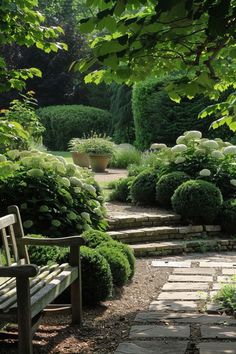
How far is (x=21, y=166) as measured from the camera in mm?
6938

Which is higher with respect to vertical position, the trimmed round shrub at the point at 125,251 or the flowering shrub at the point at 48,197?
the flowering shrub at the point at 48,197

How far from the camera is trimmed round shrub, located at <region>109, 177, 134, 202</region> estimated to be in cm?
1081

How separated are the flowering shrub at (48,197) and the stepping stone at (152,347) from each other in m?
2.58

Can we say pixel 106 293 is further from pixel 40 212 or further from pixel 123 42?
pixel 123 42

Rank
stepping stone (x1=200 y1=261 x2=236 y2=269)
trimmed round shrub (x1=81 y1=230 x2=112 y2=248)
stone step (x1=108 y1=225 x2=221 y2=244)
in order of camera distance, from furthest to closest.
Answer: stone step (x1=108 y1=225 x2=221 y2=244), stepping stone (x1=200 y1=261 x2=236 y2=269), trimmed round shrub (x1=81 y1=230 x2=112 y2=248)

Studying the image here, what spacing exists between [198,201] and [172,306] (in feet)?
12.6

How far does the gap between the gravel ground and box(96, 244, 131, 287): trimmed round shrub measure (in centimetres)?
16

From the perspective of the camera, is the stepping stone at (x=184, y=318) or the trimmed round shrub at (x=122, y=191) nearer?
the stepping stone at (x=184, y=318)

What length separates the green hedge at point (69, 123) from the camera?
2336 centimetres

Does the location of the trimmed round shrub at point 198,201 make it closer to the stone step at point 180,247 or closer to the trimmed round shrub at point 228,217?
the trimmed round shrub at point 228,217

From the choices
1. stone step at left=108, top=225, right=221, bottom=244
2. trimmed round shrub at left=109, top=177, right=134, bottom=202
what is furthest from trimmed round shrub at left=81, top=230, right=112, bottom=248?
trimmed round shrub at left=109, top=177, right=134, bottom=202

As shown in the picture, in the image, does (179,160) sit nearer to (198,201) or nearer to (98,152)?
(198,201)

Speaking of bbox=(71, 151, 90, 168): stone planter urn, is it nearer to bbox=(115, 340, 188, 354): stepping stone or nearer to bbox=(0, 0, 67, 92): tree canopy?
bbox=(0, 0, 67, 92): tree canopy

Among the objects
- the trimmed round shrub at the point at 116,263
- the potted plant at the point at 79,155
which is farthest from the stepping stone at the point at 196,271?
the potted plant at the point at 79,155
